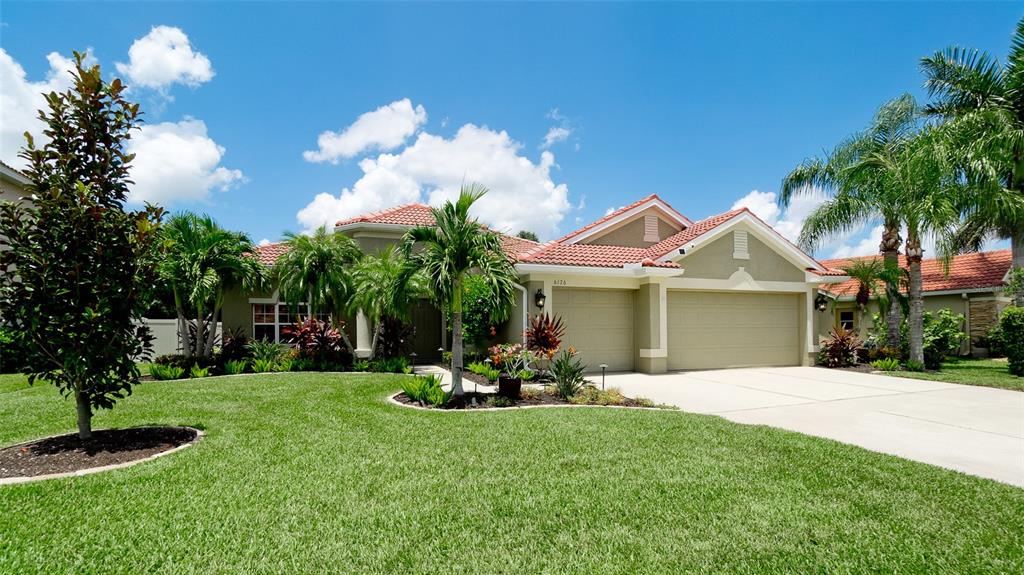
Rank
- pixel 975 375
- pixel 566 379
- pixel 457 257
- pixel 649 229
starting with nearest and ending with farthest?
pixel 457 257
pixel 566 379
pixel 975 375
pixel 649 229

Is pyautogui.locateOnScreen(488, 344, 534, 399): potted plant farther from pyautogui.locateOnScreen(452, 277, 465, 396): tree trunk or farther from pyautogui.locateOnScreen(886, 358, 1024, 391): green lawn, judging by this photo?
pyautogui.locateOnScreen(886, 358, 1024, 391): green lawn

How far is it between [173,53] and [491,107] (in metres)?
8.52

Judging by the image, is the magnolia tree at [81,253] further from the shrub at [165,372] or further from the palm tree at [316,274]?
the palm tree at [316,274]

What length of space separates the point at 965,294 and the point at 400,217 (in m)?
23.9

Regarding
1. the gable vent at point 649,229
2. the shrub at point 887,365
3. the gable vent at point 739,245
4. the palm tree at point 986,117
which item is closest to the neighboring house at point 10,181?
the gable vent at point 649,229

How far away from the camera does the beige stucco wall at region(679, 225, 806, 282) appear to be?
15.6 meters

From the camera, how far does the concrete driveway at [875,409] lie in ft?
20.0

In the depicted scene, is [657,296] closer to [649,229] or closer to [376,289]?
[649,229]

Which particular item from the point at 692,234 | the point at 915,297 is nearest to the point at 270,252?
the point at 692,234

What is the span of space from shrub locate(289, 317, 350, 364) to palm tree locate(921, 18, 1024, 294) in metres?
19.9

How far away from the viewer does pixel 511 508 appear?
4.17 m

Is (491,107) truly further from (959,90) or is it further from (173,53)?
(959,90)

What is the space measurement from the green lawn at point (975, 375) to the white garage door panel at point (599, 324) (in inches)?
320

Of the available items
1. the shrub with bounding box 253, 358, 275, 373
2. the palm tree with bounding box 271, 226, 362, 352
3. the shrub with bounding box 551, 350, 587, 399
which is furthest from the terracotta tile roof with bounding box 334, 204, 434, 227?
the shrub with bounding box 551, 350, 587, 399
